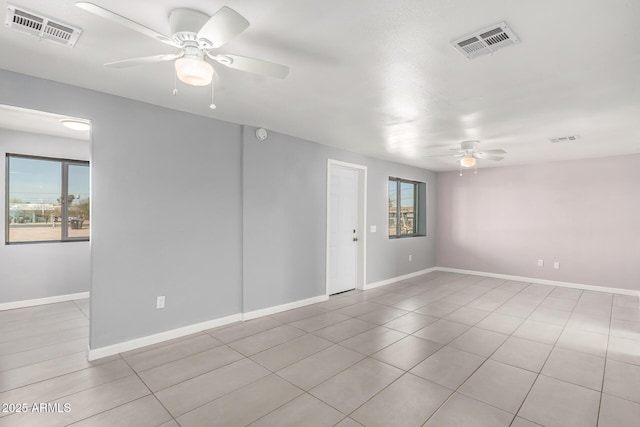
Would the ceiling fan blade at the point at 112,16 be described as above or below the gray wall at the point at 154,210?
above

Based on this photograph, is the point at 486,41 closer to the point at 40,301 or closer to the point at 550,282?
the point at 550,282

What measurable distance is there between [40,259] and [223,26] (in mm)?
4942

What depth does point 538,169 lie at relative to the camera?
247 inches

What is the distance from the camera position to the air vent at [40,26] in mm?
1784

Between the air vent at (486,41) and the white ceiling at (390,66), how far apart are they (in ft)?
0.17

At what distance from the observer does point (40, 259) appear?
450cm

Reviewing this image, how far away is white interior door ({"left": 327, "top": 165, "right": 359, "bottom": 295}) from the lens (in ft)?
17.4

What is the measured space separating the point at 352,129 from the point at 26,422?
400cm

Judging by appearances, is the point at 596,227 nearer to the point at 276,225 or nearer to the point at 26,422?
the point at 276,225

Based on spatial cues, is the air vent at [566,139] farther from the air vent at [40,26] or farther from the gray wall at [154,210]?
the air vent at [40,26]

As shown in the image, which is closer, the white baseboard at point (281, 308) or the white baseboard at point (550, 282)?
the white baseboard at point (281, 308)

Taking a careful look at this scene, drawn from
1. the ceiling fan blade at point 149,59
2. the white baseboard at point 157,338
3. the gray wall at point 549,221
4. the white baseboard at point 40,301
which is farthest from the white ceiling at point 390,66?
the white baseboard at point 40,301

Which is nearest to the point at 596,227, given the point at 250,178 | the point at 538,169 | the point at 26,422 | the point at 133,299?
the point at 538,169

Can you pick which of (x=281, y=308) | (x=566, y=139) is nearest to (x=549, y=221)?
(x=566, y=139)
